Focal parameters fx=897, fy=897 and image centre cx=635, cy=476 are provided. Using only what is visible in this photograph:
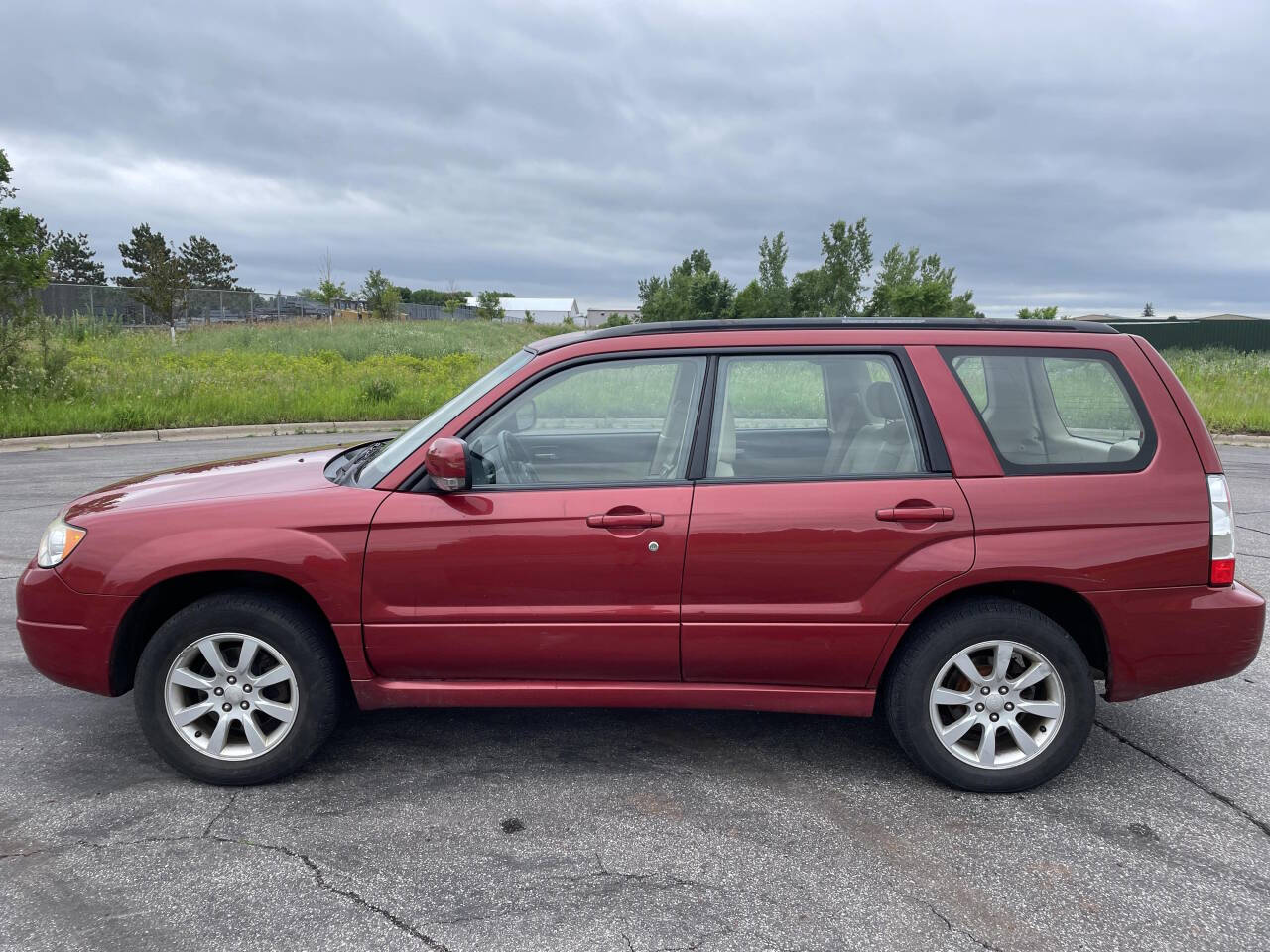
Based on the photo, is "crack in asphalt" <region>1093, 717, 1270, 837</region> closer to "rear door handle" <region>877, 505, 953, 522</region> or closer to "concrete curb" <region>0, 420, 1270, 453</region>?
"rear door handle" <region>877, 505, 953, 522</region>

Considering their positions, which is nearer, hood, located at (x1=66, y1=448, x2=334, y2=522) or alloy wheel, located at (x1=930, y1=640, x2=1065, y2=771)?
alloy wheel, located at (x1=930, y1=640, x2=1065, y2=771)

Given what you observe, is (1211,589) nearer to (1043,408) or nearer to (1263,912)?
(1043,408)

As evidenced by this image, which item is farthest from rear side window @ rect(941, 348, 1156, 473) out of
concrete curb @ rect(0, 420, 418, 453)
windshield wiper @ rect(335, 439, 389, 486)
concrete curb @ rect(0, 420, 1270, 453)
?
concrete curb @ rect(0, 420, 1270, 453)

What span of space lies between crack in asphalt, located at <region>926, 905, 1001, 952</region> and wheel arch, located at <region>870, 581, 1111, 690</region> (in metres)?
0.89

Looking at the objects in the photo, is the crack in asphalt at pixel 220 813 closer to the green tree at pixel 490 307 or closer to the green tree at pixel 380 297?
the green tree at pixel 380 297

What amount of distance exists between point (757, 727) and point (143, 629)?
2.55 meters

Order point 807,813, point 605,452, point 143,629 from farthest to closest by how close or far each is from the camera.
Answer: point 605,452 < point 143,629 < point 807,813

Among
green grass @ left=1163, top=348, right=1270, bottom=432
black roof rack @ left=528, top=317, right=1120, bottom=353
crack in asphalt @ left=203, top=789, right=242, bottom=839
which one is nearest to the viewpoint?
crack in asphalt @ left=203, top=789, right=242, bottom=839

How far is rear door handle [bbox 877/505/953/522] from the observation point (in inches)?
128

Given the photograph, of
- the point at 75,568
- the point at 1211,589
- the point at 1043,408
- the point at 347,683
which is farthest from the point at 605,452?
the point at 1211,589

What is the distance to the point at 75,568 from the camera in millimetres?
3340

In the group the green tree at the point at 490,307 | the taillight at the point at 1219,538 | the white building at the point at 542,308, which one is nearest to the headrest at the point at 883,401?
the taillight at the point at 1219,538

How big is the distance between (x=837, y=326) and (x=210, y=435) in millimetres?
14747

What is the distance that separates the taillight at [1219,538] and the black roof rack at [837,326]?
29.1 inches
